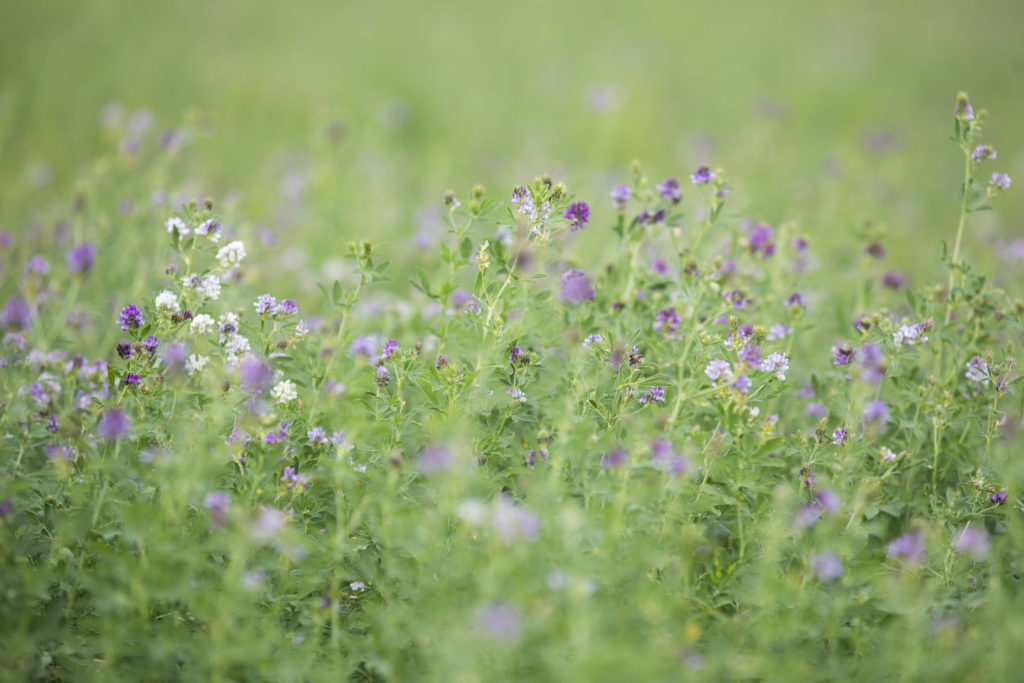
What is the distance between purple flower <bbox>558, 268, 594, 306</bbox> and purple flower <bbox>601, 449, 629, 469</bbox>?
2.21 ft

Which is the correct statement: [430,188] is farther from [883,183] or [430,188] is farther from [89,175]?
[883,183]

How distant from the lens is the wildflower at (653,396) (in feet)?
7.95

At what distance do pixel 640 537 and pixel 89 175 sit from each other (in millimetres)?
3947

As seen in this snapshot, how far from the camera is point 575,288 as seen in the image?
260 cm

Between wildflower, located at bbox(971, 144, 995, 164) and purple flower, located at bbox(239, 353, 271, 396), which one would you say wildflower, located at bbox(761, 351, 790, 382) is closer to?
wildflower, located at bbox(971, 144, 995, 164)

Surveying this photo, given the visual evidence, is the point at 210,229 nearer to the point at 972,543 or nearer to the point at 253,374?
the point at 253,374

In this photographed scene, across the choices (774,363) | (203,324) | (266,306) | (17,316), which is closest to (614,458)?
(774,363)

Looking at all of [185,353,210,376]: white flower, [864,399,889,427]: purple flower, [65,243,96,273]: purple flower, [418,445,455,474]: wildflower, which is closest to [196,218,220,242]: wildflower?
[185,353,210,376]: white flower

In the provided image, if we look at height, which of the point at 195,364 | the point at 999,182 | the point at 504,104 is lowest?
the point at 195,364

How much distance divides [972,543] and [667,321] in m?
1.20

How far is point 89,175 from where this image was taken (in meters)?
4.16

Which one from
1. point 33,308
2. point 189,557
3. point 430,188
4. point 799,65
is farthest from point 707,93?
point 189,557

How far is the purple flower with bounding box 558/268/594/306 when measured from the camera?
259 cm

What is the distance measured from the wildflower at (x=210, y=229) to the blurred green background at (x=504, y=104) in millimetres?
1673
